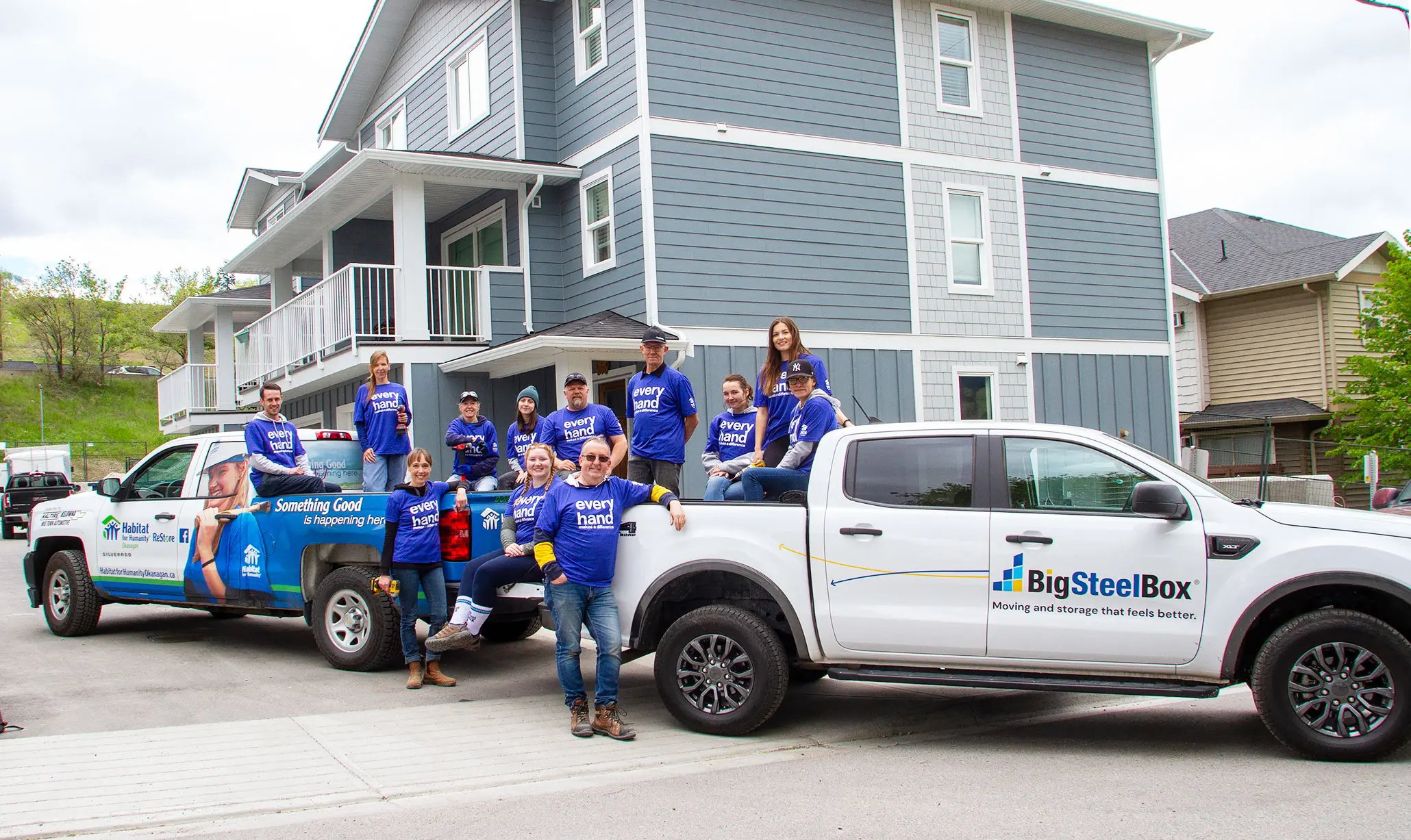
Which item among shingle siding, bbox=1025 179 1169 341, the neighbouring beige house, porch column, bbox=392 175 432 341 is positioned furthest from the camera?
the neighbouring beige house

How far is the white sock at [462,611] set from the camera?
727 centimetres

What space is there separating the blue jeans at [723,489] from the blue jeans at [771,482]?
0.05 metres

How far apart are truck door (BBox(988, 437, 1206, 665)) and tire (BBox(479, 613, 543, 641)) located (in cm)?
482

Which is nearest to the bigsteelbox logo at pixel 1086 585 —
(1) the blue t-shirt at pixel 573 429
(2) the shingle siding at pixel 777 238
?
(1) the blue t-shirt at pixel 573 429

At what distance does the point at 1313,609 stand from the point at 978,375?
12.3 meters

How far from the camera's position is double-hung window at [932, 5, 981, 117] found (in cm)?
1784

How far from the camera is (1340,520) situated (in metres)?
5.63

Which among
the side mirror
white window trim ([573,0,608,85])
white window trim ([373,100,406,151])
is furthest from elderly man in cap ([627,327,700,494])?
white window trim ([373,100,406,151])

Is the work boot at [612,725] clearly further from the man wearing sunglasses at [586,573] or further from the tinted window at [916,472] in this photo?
the tinted window at [916,472]

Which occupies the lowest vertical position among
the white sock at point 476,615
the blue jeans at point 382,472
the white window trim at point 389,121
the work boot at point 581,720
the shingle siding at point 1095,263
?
the work boot at point 581,720

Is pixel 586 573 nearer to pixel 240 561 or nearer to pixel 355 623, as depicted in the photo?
pixel 355 623

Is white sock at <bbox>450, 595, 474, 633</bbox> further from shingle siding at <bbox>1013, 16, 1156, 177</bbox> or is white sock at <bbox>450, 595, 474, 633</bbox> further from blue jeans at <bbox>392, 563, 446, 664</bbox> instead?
shingle siding at <bbox>1013, 16, 1156, 177</bbox>

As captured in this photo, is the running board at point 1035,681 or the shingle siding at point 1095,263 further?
the shingle siding at point 1095,263

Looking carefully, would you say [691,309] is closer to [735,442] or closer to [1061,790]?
[735,442]
